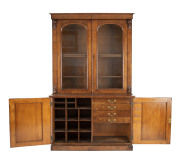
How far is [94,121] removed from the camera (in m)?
2.99

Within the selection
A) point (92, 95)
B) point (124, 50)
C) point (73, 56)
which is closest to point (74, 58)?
point (73, 56)

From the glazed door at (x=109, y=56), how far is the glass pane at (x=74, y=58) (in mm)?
193

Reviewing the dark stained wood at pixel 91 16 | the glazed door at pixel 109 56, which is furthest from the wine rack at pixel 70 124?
the dark stained wood at pixel 91 16

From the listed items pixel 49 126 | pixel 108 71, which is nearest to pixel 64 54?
pixel 108 71

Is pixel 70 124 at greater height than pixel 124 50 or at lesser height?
lesser

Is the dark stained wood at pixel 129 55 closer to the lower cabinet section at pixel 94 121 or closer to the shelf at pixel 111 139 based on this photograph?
the lower cabinet section at pixel 94 121

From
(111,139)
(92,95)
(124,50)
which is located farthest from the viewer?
(111,139)

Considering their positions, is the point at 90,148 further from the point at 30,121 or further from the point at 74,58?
the point at 74,58

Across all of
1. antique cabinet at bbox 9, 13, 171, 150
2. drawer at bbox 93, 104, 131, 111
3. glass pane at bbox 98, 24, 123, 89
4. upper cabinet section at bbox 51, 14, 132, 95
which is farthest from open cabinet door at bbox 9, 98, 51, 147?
glass pane at bbox 98, 24, 123, 89

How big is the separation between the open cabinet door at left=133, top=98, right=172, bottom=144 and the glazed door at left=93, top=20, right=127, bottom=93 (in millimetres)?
400

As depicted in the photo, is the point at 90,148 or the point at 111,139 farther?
the point at 111,139

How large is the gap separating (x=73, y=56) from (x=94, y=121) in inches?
43.6

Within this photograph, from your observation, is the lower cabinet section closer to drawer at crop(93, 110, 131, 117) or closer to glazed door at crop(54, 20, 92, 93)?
drawer at crop(93, 110, 131, 117)

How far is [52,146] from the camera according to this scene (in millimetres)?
2990
